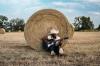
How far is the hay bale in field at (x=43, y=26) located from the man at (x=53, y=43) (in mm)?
425

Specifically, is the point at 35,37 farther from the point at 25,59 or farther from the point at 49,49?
the point at 25,59

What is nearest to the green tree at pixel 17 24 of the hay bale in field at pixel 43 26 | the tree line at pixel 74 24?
the tree line at pixel 74 24

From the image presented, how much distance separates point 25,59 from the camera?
9766mm

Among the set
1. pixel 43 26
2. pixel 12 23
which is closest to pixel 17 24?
pixel 12 23

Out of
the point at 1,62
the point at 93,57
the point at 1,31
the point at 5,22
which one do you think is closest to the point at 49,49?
the point at 93,57

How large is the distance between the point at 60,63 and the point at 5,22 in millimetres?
59485

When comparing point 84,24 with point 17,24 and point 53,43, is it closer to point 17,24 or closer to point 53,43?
point 17,24

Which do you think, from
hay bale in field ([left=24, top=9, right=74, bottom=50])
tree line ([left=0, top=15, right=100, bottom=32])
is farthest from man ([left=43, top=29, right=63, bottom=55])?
tree line ([left=0, top=15, right=100, bottom=32])

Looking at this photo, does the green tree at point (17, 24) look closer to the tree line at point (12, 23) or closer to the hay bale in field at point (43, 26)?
the tree line at point (12, 23)

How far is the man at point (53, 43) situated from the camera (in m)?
11.2

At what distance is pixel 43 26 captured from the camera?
42.9 ft

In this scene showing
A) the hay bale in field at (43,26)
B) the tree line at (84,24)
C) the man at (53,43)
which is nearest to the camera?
the man at (53,43)

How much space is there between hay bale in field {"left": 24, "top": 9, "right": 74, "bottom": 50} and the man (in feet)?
1.39

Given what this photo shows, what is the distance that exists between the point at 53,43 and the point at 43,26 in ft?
5.77
